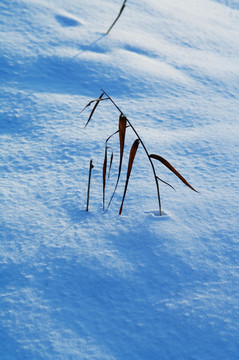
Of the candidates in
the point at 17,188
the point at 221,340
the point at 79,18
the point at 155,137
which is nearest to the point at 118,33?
the point at 79,18

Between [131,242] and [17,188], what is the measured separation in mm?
426

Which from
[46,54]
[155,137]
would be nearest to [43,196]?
[155,137]

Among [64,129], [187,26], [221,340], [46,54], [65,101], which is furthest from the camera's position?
[187,26]

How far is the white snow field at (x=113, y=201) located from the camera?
772 mm

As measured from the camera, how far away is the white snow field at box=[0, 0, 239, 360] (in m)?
0.77

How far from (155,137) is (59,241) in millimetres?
Answer: 690

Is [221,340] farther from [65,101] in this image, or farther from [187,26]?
[187,26]

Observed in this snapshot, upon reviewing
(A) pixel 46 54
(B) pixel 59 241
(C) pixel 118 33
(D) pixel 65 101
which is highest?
(C) pixel 118 33

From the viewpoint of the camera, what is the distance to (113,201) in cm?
113

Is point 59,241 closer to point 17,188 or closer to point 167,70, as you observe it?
point 17,188

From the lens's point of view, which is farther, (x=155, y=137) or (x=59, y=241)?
(x=155, y=137)

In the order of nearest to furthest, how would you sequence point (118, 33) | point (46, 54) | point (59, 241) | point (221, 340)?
1. point (221, 340)
2. point (59, 241)
3. point (46, 54)
4. point (118, 33)

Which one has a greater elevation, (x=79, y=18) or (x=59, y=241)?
(x=79, y=18)

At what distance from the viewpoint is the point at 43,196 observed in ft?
3.69
